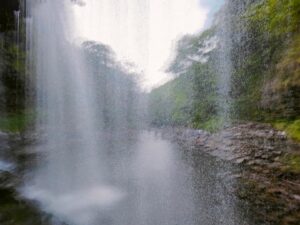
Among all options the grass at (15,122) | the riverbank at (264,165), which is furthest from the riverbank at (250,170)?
the grass at (15,122)

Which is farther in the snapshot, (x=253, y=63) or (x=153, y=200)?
(x=253, y=63)

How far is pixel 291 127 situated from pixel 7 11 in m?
10.1

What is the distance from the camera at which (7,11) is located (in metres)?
7.46

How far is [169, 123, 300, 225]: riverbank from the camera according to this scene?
3791 millimetres

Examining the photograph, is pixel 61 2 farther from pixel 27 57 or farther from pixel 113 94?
pixel 113 94

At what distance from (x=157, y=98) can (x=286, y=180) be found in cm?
1986

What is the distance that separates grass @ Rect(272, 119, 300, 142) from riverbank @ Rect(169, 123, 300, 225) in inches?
6.5

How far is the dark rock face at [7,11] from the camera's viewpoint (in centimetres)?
711

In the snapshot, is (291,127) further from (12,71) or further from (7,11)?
(12,71)

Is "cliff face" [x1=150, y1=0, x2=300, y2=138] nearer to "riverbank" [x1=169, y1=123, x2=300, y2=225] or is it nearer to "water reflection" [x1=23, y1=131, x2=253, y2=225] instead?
"riverbank" [x1=169, y1=123, x2=300, y2=225]

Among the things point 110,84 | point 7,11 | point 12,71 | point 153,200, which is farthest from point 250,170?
point 110,84

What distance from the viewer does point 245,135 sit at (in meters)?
8.88

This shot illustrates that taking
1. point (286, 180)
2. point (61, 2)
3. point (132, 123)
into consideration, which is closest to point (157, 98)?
point (132, 123)

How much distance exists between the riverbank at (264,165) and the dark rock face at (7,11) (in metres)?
8.37
